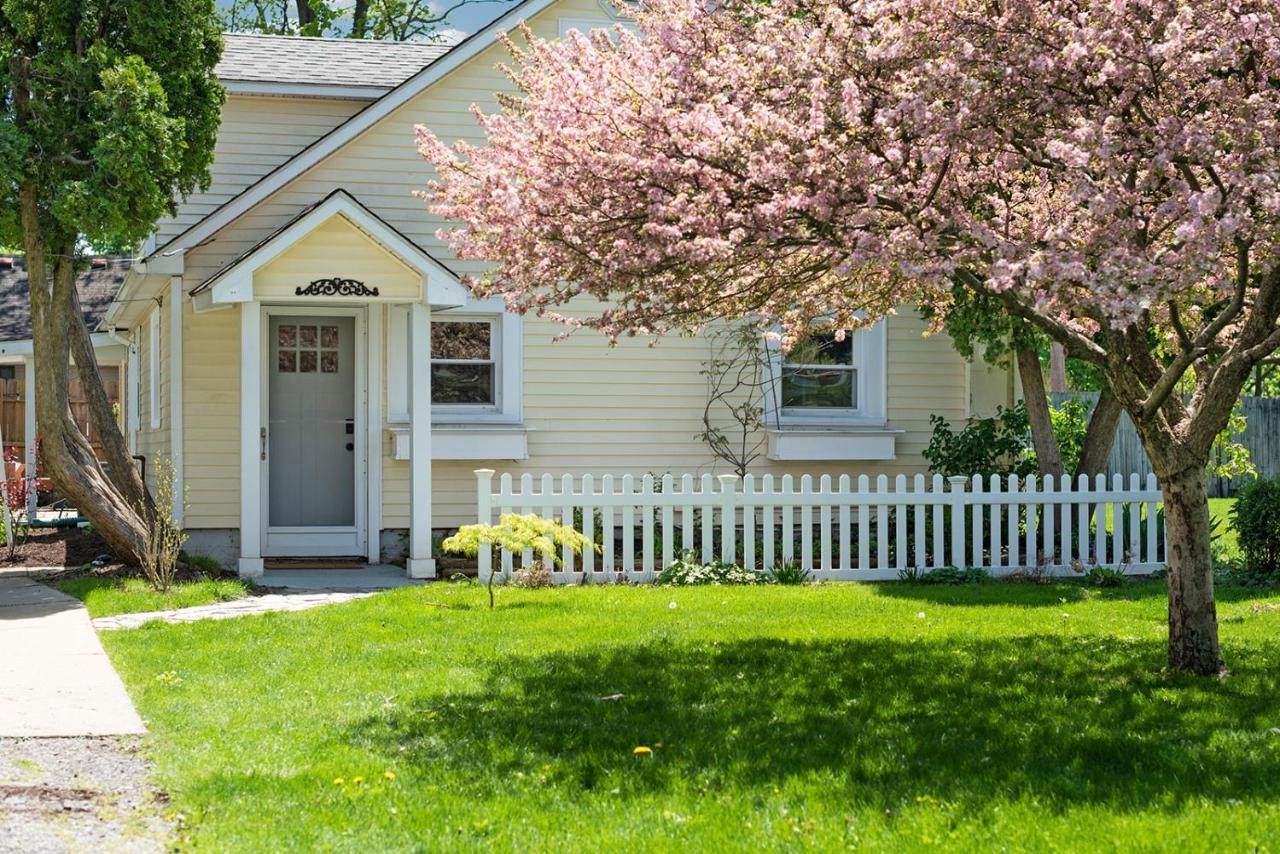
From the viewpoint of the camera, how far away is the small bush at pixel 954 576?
40.1 ft

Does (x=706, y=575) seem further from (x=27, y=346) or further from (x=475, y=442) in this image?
(x=27, y=346)

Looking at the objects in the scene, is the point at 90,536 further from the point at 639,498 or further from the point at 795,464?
the point at 795,464

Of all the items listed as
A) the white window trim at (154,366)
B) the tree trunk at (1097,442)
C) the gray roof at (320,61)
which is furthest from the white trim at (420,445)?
the tree trunk at (1097,442)

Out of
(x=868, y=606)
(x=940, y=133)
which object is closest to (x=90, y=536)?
(x=868, y=606)

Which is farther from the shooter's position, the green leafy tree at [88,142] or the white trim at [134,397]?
the white trim at [134,397]

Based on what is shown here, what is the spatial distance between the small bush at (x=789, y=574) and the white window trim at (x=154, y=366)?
268 inches

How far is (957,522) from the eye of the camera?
12516mm

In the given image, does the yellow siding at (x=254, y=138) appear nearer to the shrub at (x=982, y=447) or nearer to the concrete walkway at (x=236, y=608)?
the concrete walkway at (x=236, y=608)

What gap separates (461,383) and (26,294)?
43.6 feet

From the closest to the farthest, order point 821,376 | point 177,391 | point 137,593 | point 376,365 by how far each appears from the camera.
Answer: point 137,593
point 177,391
point 376,365
point 821,376

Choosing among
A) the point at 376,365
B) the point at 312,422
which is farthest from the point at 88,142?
the point at 312,422

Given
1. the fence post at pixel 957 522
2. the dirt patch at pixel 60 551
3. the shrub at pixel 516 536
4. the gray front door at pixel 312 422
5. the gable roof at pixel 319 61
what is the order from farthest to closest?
the gable roof at pixel 319 61
the gray front door at pixel 312 422
the dirt patch at pixel 60 551
the fence post at pixel 957 522
the shrub at pixel 516 536

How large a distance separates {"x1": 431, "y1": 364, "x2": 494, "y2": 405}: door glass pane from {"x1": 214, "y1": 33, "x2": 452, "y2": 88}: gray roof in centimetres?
310

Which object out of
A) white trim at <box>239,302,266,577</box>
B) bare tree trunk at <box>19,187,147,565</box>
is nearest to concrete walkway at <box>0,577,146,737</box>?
bare tree trunk at <box>19,187,147,565</box>
